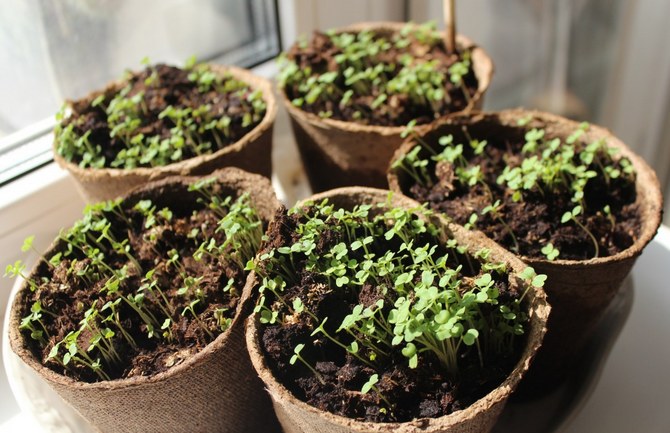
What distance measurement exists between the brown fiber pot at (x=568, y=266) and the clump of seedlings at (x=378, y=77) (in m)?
0.12

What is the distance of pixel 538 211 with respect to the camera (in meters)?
1.13

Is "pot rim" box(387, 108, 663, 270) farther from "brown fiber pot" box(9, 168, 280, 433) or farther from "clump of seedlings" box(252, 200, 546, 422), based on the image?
→ "brown fiber pot" box(9, 168, 280, 433)

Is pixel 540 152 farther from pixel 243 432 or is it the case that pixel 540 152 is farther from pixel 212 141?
pixel 243 432

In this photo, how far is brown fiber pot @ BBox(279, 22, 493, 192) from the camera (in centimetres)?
130

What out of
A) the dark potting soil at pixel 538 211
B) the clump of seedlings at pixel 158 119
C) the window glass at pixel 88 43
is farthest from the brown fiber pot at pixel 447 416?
the window glass at pixel 88 43

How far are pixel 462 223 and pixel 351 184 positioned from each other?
0.36 metres

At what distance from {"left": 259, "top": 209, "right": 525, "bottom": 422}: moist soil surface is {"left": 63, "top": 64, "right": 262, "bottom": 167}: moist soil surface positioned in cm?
45

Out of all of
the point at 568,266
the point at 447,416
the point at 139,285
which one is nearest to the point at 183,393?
the point at 139,285

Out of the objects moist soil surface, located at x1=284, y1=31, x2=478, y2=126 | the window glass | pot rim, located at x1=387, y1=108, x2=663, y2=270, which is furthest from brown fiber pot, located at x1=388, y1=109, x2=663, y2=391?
the window glass

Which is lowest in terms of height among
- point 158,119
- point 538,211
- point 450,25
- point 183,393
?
point 183,393

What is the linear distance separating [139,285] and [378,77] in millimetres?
756

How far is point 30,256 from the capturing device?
4.58ft

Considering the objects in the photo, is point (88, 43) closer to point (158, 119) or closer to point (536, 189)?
point (158, 119)

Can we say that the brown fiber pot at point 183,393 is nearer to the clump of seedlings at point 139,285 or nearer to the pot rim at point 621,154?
the clump of seedlings at point 139,285
